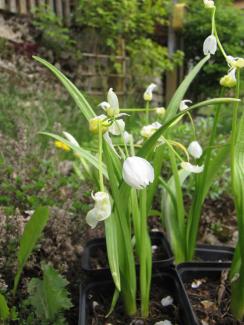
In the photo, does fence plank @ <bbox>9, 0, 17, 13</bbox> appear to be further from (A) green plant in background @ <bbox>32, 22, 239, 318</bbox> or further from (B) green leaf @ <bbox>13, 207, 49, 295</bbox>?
(B) green leaf @ <bbox>13, 207, 49, 295</bbox>

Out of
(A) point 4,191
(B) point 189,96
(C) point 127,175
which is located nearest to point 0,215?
(A) point 4,191

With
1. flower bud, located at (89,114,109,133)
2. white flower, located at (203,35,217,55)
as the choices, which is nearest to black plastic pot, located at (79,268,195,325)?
flower bud, located at (89,114,109,133)

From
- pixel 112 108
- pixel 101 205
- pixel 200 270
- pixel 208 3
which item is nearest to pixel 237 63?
pixel 208 3

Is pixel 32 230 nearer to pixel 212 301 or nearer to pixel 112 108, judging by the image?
pixel 112 108

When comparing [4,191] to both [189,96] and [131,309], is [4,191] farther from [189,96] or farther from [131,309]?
[189,96]

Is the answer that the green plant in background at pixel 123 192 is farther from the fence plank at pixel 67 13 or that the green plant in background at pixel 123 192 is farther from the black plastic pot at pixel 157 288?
the fence plank at pixel 67 13

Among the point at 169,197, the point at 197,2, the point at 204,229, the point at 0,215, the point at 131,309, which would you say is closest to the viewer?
the point at 131,309

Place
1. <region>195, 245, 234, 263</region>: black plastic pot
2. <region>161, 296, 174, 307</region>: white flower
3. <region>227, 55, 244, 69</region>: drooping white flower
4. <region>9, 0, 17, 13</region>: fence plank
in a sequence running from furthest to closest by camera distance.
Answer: <region>9, 0, 17, 13</region>: fence plank, <region>195, 245, 234, 263</region>: black plastic pot, <region>161, 296, 174, 307</region>: white flower, <region>227, 55, 244, 69</region>: drooping white flower
